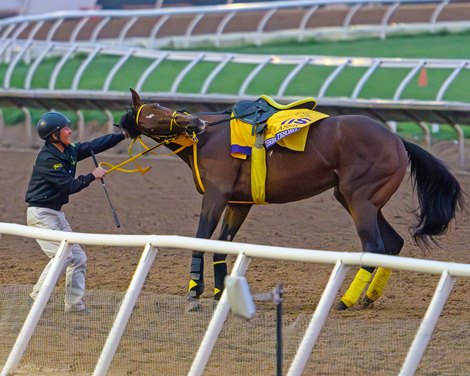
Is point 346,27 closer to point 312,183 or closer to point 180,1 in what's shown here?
point 180,1

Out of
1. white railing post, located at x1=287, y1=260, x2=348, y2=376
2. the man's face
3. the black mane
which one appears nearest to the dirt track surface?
white railing post, located at x1=287, y1=260, x2=348, y2=376

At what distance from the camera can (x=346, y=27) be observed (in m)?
22.5

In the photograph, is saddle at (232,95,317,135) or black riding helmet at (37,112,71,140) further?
saddle at (232,95,317,135)

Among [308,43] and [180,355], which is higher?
[180,355]

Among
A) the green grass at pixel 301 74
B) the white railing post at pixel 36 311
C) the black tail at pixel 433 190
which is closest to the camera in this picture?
the white railing post at pixel 36 311

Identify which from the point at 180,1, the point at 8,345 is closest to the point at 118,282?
the point at 8,345

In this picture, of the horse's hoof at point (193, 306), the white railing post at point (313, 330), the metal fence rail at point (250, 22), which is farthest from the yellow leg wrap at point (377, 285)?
the metal fence rail at point (250, 22)

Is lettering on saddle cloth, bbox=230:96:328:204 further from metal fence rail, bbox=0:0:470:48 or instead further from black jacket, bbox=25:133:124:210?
metal fence rail, bbox=0:0:470:48

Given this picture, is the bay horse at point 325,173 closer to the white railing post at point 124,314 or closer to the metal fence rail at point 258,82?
the white railing post at point 124,314

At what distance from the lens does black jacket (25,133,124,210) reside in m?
7.13

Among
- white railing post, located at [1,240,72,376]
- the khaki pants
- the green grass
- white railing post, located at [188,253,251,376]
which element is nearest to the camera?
white railing post, located at [188,253,251,376]

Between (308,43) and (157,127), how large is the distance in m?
14.8

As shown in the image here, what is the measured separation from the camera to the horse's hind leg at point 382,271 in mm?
7285

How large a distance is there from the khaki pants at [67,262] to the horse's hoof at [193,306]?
61 centimetres
